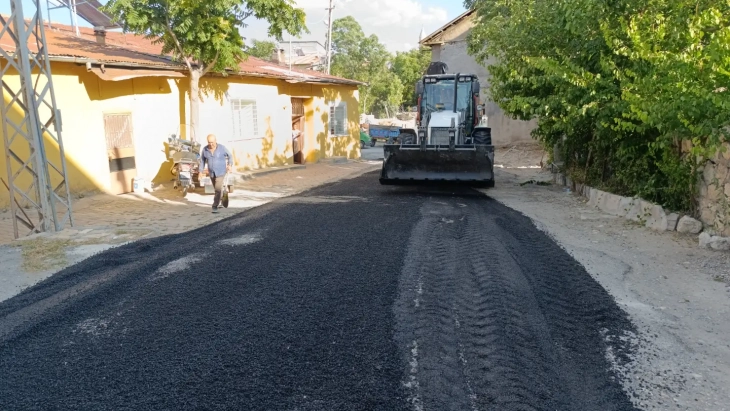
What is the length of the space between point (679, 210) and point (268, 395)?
677 cm

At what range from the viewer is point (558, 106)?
9734 mm

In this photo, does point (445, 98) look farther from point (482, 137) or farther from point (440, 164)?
point (440, 164)

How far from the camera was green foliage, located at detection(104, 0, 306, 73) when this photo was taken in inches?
459

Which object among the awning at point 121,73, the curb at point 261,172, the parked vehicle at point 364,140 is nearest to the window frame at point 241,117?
the curb at point 261,172

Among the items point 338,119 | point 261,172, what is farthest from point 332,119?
point 261,172

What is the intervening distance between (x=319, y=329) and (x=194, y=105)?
1037cm

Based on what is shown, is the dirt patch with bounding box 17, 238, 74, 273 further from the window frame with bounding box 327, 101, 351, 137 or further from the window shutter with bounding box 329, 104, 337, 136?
the window shutter with bounding box 329, 104, 337, 136

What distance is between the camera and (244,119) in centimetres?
1659

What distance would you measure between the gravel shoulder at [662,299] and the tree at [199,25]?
730 centimetres

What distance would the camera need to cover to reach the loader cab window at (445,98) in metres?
12.8

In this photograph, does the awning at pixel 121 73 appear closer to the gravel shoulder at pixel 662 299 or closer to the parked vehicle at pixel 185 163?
the parked vehicle at pixel 185 163

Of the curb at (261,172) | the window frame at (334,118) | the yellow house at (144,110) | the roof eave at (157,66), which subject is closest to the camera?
the roof eave at (157,66)

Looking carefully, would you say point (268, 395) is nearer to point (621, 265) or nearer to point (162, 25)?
point (621, 265)

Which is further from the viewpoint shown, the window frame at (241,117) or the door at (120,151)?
the window frame at (241,117)
